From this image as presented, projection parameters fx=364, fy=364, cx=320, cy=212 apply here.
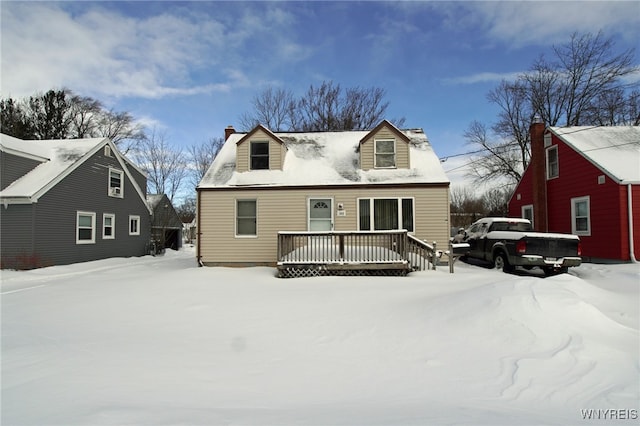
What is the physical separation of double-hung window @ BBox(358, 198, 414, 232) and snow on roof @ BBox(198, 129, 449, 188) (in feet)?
2.39

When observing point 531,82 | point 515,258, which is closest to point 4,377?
point 515,258

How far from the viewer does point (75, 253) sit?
56.1ft

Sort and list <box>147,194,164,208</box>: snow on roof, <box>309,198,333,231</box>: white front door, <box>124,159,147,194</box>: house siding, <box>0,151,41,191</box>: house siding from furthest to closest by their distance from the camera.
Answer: <box>147,194,164,208</box>: snow on roof
<box>124,159,147,194</box>: house siding
<box>0,151,41,191</box>: house siding
<box>309,198,333,231</box>: white front door

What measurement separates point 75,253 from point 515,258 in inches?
729

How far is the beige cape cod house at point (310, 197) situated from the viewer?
516 inches

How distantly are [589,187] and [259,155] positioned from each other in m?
13.2

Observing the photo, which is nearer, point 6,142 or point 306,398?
point 306,398

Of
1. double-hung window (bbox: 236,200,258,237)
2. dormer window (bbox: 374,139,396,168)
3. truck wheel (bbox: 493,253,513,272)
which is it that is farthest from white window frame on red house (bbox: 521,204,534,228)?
double-hung window (bbox: 236,200,258,237)

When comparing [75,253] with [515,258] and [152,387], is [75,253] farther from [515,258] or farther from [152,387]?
[515,258]

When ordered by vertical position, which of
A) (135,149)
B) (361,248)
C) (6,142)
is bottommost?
(361,248)

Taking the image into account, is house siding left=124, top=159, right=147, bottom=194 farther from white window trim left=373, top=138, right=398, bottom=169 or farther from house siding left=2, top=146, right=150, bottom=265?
white window trim left=373, top=138, right=398, bottom=169

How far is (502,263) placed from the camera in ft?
40.4

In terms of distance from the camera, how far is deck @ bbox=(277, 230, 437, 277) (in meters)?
10.7

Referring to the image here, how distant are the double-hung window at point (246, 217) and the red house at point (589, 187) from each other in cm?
1316
